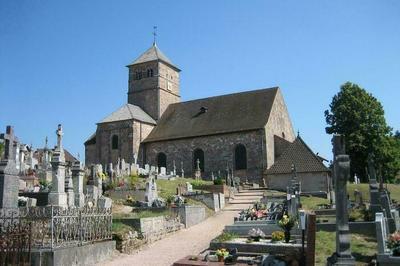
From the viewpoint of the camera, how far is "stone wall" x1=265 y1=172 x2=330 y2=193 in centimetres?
3044

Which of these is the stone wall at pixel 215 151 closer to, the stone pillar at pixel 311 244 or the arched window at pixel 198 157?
the arched window at pixel 198 157

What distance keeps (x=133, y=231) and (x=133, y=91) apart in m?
38.6

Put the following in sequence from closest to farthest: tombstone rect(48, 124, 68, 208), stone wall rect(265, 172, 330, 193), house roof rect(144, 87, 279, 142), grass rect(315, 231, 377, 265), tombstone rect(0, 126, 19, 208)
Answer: grass rect(315, 231, 377, 265) < tombstone rect(0, 126, 19, 208) < tombstone rect(48, 124, 68, 208) < stone wall rect(265, 172, 330, 193) < house roof rect(144, 87, 279, 142)

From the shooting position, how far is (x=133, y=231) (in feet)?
44.8

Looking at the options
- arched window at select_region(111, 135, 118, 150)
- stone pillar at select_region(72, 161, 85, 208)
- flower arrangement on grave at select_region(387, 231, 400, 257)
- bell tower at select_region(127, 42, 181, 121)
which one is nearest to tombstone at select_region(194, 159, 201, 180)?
arched window at select_region(111, 135, 118, 150)

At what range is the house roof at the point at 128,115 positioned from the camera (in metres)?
44.2

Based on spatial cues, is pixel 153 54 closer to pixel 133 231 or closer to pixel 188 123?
pixel 188 123

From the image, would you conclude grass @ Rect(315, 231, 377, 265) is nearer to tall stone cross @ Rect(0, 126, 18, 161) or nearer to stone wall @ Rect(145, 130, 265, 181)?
tall stone cross @ Rect(0, 126, 18, 161)

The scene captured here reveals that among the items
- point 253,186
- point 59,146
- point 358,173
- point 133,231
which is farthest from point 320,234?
point 358,173

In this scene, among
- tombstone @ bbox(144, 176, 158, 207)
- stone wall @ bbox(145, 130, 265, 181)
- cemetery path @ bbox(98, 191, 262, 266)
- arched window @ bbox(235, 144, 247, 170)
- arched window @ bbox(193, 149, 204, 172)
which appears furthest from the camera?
arched window @ bbox(193, 149, 204, 172)

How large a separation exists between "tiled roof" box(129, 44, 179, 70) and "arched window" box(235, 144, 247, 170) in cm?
1781

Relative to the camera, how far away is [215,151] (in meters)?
→ 39.6

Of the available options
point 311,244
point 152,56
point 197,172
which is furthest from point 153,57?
point 311,244

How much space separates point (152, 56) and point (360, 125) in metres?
26.0
